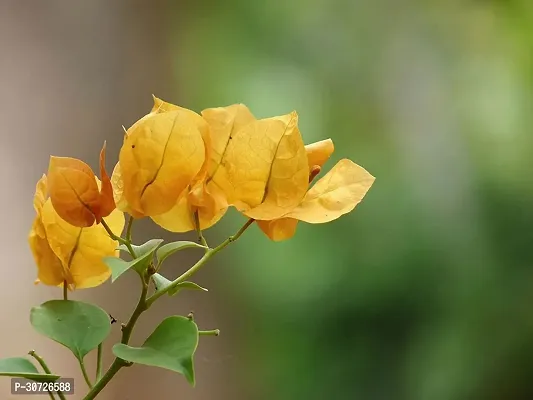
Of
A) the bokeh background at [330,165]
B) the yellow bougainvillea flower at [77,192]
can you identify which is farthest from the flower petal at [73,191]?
the bokeh background at [330,165]

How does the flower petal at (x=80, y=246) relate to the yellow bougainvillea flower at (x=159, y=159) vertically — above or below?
below

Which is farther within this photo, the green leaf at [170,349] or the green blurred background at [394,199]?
the green blurred background at [394,199]

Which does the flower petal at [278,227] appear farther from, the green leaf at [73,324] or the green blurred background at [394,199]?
the green blurred background at [394,199]

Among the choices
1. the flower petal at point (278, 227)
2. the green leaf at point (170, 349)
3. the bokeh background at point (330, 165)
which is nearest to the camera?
A: the green leaf at point (170, 349)

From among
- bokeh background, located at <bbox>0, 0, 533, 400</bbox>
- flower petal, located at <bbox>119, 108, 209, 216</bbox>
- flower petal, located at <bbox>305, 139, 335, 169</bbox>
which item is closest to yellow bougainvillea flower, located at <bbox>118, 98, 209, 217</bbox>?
flower petal, located at <bbox>119, 108, 209, 216</bbox>

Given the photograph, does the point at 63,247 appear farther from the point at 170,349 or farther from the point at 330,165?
the point at 330,165

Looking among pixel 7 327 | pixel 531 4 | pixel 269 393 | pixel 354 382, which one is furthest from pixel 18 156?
pixel 531 4

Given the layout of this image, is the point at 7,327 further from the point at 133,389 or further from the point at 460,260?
the point at 460,260
